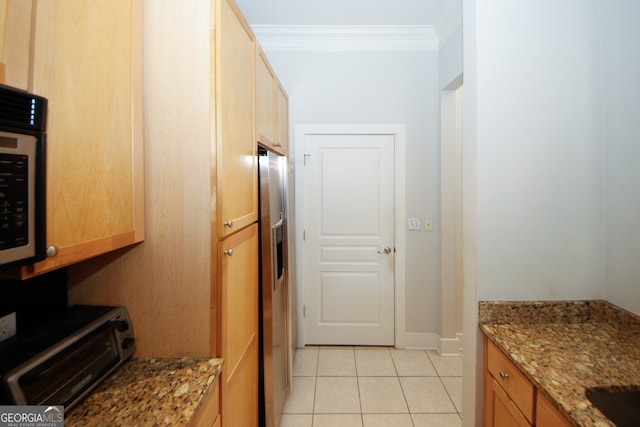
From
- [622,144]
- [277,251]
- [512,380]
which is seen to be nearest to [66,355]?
[277,251]

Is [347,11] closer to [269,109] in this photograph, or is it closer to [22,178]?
[269,109]

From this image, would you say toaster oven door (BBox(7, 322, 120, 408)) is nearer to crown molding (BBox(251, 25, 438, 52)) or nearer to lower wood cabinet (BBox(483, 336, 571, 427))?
lower wood cabinet (BBox(483, 336, 571, 427))

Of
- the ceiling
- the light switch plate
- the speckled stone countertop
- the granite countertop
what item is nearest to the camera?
the speckled stone countertop

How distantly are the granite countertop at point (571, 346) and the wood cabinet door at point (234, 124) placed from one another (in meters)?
1.20

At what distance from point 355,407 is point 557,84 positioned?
2215 mm

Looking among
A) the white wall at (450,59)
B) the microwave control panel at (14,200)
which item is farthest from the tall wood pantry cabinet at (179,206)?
the white wall at (450,59)

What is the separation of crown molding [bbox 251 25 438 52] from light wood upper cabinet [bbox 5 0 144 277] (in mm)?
1925

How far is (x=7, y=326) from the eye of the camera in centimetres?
89

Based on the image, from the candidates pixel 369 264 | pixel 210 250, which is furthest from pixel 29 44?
pixel 369 264

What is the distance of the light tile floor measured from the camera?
1992mm

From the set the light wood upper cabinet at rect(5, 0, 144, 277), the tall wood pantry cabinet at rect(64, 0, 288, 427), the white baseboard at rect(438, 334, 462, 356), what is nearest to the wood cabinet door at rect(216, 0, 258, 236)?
the tall wood pantry cabinet at rect(64, 0, 288, 427)

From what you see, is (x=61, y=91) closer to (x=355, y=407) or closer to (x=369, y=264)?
(x=355, y=407)
